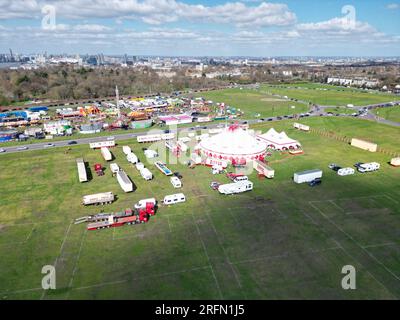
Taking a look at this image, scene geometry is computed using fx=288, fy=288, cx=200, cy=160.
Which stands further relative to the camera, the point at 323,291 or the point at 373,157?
the point at 373,157

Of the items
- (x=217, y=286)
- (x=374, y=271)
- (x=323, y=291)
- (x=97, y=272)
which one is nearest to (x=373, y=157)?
(x=374, y=271)

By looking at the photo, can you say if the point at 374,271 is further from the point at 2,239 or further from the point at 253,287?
the point at 2,239

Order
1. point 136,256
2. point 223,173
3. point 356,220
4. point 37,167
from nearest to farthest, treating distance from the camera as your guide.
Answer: point 136,256 < point 356,220 < point 223,173 < point 37,167

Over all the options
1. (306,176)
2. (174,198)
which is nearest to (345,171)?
(306,176)

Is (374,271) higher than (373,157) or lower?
lower

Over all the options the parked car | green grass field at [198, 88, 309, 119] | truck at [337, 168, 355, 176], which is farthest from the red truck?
green grass field at [198, 88, 309, 119]

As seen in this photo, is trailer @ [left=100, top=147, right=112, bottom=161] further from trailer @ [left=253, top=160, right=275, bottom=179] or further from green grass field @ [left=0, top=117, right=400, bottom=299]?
trailer @ [left=253, top=160, right=275, bottom=179]

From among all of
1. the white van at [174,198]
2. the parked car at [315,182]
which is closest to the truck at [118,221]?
the white van at [174,198]

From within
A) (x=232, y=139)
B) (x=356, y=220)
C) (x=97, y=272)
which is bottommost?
(x=97, y=272)
